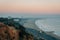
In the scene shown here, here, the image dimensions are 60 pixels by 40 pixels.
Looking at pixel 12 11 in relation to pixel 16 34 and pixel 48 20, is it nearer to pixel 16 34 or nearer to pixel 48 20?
pixel 16 34

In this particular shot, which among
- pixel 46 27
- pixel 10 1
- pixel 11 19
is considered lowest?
pixel 46 27

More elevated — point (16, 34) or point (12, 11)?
point (12, 11)

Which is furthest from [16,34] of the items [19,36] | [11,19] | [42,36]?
[42,36]

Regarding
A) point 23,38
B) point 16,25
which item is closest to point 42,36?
point 23,38

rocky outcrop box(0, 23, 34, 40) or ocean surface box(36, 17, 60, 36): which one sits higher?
ocean surface box(36, 17, 60, 36)

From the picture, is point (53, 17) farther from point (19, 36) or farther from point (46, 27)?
point (19, 36)

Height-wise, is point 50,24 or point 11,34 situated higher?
point 50,24

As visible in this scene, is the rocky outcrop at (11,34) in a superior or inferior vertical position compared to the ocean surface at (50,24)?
inferior
